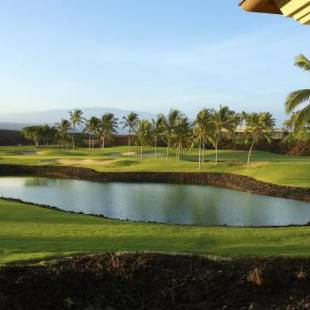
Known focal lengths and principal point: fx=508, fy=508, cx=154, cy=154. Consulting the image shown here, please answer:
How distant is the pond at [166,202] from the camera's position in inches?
1395

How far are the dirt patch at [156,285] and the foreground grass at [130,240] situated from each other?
11.8 feet

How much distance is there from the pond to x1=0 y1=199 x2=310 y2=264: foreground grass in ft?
44.6

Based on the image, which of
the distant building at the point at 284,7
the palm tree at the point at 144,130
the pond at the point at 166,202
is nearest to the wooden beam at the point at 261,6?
the distant building at the point at 284,7

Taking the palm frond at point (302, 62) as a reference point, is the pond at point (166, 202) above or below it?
below

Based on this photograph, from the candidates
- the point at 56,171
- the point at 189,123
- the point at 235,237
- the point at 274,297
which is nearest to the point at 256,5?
the point at 274,297

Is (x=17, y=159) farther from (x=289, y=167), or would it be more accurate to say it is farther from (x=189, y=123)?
(x=289, y=167)

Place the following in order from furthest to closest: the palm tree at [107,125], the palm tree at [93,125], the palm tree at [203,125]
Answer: the palm tree at [93,125], the palm tree at [107,125], the palm tree at [203,125]

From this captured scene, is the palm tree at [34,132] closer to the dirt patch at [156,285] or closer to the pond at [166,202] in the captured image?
the pond at [166,202]

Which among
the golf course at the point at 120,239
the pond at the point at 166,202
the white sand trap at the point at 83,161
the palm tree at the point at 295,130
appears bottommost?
the pond at the point at 166,202

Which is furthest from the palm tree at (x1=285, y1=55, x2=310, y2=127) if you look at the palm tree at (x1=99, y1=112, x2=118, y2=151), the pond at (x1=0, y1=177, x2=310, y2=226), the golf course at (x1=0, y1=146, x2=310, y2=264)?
the palm tree at (x1=99, y1=112, x2=118, y2=151)

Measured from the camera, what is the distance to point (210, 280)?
8.31m

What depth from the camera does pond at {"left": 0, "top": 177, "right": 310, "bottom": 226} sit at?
116 ft

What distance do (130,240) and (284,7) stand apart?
12812 mm

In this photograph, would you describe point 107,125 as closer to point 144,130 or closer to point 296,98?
point 144,130
